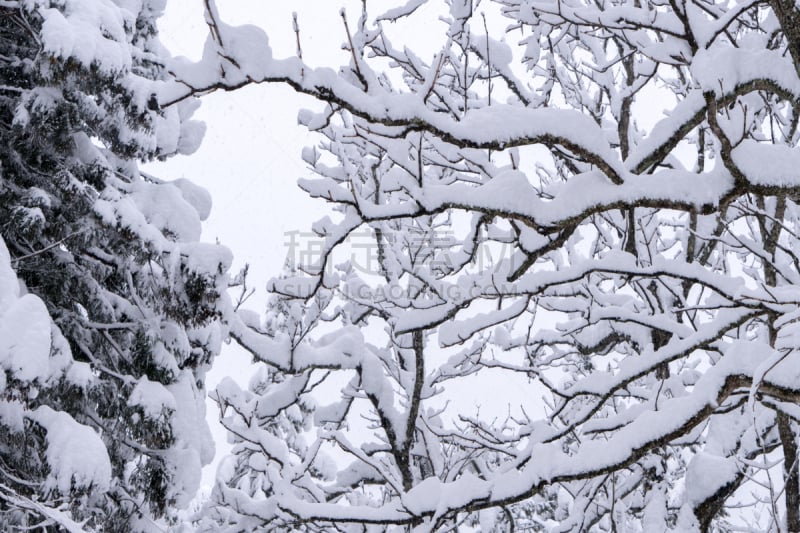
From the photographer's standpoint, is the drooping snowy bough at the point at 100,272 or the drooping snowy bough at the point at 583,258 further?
the drooping snowy bough at the point at 100,272

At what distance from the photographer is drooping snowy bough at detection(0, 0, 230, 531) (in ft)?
15.7

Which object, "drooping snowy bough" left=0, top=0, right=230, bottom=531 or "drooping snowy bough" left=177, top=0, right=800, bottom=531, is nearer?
"drooping snowy bough" left=177, top=0, right=800, bottom=531

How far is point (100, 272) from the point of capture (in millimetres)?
6355

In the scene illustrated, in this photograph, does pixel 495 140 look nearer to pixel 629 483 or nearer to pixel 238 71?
pixel 238 71

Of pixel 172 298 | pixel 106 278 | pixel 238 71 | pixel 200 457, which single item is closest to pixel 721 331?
pixel 238 71

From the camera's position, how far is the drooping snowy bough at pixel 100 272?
4.78 meters

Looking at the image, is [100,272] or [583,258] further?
[100,272]

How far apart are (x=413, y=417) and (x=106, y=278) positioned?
11.2 ft

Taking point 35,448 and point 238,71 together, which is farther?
point 35,448

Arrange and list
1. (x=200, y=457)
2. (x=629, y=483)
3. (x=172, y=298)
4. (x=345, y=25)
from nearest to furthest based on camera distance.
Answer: (x=345, y=25) < (x=629, y=483) < (x=172, y=298) < (x=200, y=457)

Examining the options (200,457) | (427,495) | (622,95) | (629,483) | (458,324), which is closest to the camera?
(427,495)

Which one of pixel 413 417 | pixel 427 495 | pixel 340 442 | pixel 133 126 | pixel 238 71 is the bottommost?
pixel 427 495

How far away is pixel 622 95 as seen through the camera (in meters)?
4.61

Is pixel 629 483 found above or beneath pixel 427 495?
above
